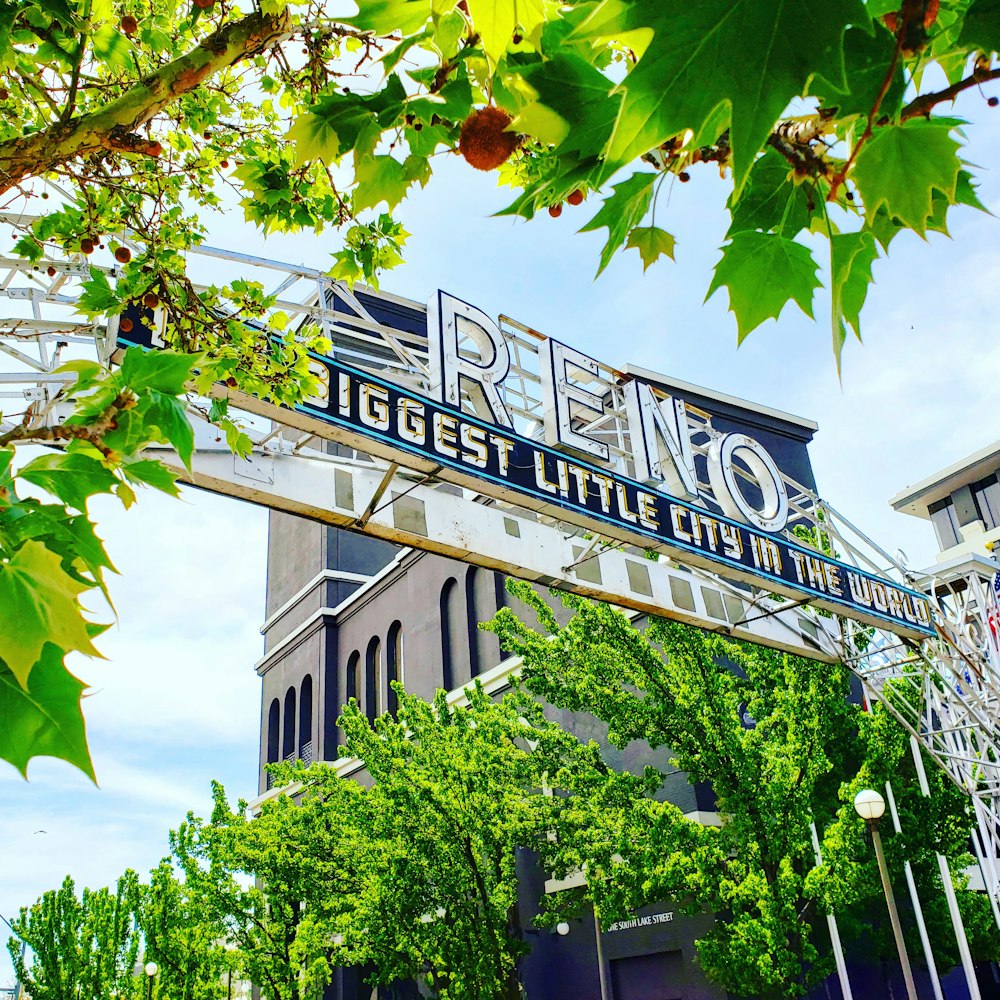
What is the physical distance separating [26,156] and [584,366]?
28.3ft

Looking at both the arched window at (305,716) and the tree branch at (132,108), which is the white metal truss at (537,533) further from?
the arched window at (305,716)

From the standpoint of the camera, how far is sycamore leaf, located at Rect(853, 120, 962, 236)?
1559 millimetres

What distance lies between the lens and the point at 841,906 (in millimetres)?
11984

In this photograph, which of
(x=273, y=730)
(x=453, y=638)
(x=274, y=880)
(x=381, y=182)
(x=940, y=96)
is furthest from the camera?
(x=273, y=730)

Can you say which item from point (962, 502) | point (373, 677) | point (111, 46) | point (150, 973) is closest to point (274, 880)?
point (150, 973)

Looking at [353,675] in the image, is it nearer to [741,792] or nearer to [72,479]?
[741,792]

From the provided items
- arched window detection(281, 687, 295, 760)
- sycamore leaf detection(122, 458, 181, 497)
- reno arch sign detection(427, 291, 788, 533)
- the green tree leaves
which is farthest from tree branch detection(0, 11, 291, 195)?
arched window detection(281, 687, 295, 760)

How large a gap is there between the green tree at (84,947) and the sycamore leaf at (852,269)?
23831 millimetres

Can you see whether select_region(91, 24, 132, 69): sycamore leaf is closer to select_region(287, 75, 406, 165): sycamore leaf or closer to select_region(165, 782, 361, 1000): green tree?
select_region(287, 75, 406, 165): sycamore leaf

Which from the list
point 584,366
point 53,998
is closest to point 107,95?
point 584,366

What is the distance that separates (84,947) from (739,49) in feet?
86.0

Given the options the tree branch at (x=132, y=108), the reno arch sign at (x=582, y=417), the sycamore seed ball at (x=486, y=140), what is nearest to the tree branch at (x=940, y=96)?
the sycamore seed ball at (x=486, y=140)

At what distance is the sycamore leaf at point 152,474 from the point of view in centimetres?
218

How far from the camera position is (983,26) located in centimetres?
140
